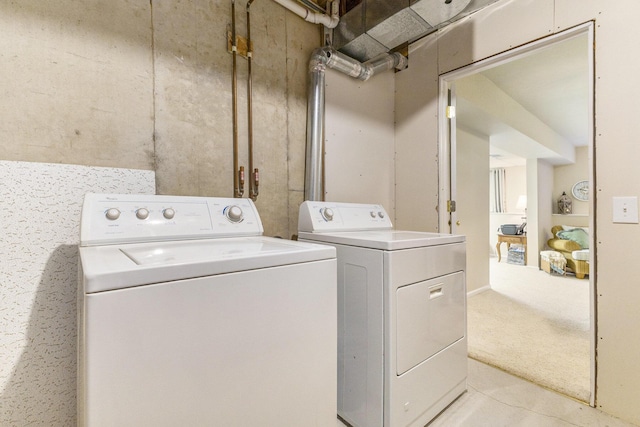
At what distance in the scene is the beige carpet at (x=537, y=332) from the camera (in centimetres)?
185

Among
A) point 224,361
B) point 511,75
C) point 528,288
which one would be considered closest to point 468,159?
point 511,75

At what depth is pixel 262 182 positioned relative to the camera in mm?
1794

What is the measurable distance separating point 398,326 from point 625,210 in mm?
1278

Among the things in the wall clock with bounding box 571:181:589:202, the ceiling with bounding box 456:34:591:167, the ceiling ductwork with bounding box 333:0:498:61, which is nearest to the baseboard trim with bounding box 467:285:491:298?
the ceiling with bounding box 456:34:591:167

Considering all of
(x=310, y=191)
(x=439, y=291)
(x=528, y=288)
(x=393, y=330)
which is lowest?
(x=528, y=288)

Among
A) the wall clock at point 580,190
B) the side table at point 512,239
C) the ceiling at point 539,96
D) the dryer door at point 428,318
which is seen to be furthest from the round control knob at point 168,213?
the wall clock at point 580,190

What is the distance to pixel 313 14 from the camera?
1901 mm

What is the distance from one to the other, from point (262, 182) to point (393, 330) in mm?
1119

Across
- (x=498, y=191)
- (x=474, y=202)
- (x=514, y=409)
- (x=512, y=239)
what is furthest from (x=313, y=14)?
(x=498, y=191)

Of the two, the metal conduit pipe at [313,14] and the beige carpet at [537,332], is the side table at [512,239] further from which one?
the metal conduit pipe at [313,14]

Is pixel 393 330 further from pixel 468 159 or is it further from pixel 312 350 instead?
pixel 468 159

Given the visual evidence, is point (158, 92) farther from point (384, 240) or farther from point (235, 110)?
→ point (384, 240)

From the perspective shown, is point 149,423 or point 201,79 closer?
point 149,423

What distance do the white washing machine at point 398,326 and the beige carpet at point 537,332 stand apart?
697 millimetres
